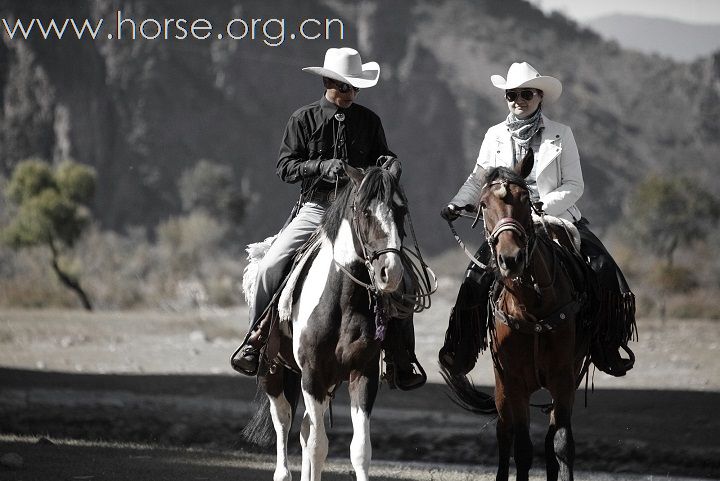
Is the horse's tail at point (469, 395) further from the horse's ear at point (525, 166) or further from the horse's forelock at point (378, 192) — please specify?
the horse's forelock at point (378, 192)

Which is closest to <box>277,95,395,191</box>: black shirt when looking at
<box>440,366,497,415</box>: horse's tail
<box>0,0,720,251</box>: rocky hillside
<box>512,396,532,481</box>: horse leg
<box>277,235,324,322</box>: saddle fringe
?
<box>277,235,324,322</box>: saddle fringe

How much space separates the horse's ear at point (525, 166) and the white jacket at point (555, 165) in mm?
633

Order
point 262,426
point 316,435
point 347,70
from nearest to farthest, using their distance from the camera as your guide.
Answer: point 316,435, point 347,70, point 262,426

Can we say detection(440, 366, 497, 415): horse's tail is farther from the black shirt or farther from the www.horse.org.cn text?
the www.horse.org.cn text

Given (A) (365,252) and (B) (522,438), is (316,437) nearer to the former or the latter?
(A) (365,252)

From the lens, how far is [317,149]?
28.2 ft

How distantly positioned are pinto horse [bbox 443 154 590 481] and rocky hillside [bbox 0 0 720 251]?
1963 inches

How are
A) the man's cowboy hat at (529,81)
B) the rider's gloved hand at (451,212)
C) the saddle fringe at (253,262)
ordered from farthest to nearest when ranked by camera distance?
1. the saddle fringe at (253,262)
2. the man's cowboy hat at (529,81)
3. the rider's gloved hand at (451,212)

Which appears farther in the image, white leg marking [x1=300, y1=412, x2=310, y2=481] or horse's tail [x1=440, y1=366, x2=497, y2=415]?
horse's tail [x1=440, y1=366, x2=497, y2=415]

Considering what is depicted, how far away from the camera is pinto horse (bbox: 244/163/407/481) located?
23.9ft

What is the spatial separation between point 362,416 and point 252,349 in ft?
5.24

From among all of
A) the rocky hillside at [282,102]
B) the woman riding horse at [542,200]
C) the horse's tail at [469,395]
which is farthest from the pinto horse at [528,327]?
the rocky hillside at [282,102]

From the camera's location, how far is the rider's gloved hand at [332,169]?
7.97 metres

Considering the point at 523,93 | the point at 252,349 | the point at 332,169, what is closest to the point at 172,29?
the point at 523,93
